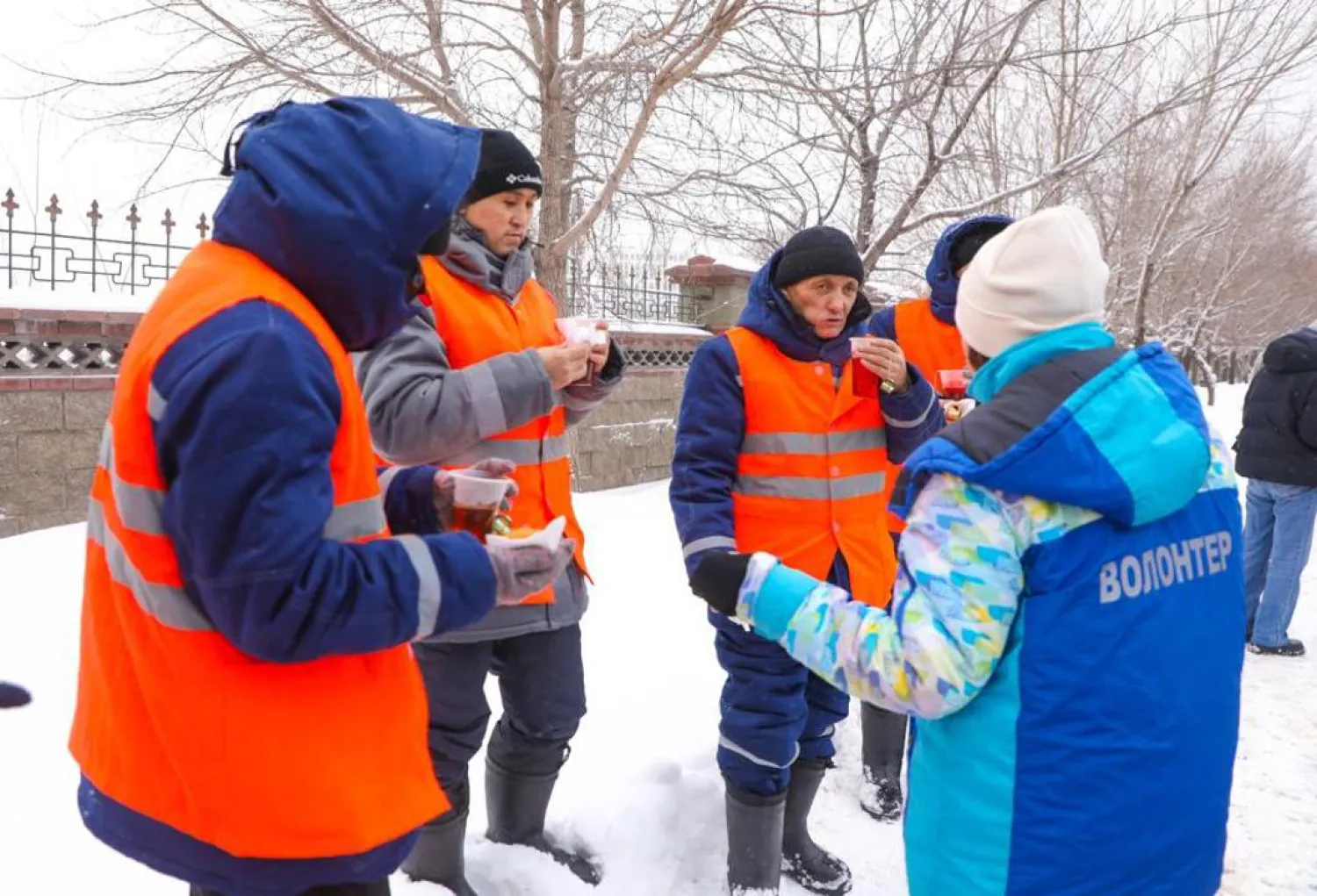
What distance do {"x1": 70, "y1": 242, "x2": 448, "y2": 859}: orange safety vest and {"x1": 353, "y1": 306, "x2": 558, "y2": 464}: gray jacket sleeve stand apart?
78 centimetres

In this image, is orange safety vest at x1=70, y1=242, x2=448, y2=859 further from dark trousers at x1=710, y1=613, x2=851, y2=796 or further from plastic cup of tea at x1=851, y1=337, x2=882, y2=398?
plastic cup of tea at x1=851, y1=337, x2=882, y2=398

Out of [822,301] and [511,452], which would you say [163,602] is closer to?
[511,452]

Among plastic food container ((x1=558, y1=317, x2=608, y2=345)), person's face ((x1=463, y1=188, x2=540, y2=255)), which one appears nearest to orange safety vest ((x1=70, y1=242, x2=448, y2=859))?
plastic food container ((x1=558, y1=317, x2=608, y2=345))

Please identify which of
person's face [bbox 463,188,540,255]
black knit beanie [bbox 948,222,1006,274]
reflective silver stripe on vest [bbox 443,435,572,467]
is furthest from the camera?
black knit beanie [bbox 948,222,1006,274]

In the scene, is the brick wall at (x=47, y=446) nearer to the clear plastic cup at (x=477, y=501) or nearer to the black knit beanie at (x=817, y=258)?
the black knit beanie at (x=817, y=258)

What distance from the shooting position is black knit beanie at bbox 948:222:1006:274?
3.48 m

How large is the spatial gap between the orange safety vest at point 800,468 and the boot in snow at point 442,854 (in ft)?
3.50

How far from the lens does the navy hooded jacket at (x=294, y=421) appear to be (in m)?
1.22

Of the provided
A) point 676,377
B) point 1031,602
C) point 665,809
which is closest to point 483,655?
point 665,809

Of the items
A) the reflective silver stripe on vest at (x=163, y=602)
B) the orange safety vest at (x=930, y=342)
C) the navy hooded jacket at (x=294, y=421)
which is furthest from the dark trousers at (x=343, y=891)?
the orange safety vest at (x=930, y=342)

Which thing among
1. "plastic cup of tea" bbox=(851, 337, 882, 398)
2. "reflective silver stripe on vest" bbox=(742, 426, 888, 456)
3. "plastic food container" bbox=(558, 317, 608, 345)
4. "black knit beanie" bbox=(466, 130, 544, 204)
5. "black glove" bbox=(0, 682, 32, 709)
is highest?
"black knit beanie" bbox=(466, 130, 544, 204)

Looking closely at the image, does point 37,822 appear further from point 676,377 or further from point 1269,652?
point 676,377

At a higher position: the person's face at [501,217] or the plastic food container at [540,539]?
the person's face at [501,217]

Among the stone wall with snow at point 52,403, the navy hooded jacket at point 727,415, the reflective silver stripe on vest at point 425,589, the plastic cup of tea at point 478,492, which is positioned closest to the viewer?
the reflective silver stripe on vest at point 425,589
